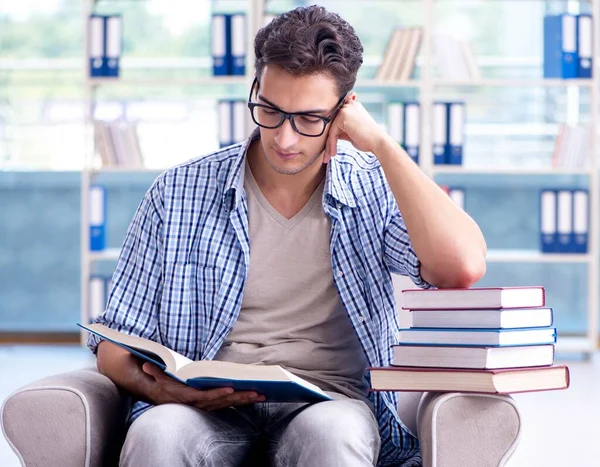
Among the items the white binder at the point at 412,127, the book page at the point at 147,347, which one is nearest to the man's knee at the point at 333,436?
the book page at the point at 147,347

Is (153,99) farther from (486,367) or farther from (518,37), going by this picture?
(486,367)

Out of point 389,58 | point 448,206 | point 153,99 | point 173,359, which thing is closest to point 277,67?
point 448,206

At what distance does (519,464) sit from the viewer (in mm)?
2760

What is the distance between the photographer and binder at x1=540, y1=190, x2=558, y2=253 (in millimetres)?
4480

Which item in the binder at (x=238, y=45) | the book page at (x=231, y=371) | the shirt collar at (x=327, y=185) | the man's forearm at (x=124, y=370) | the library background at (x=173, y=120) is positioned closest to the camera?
the book page at (x=231, y=371)

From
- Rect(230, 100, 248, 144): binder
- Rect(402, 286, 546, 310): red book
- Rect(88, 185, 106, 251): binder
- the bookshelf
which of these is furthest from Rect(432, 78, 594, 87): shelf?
Rect(402, 286, 546, 310): red book

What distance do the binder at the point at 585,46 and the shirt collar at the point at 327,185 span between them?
3.06 m

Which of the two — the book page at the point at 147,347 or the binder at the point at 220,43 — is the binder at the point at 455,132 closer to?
the binder at the point at 220,43

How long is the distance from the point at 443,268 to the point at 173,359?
522 mm

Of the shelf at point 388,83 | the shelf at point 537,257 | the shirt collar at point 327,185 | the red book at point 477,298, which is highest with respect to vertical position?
the shelf at point 388,83

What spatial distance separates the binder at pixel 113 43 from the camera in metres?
4.58

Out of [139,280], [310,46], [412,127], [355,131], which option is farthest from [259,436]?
[412,127]

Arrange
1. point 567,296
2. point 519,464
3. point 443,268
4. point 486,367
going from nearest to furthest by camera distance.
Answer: point 486,367
point 443,268
point 519,464
point 567,296

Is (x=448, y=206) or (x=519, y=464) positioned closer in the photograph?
(x=448, y=206)
